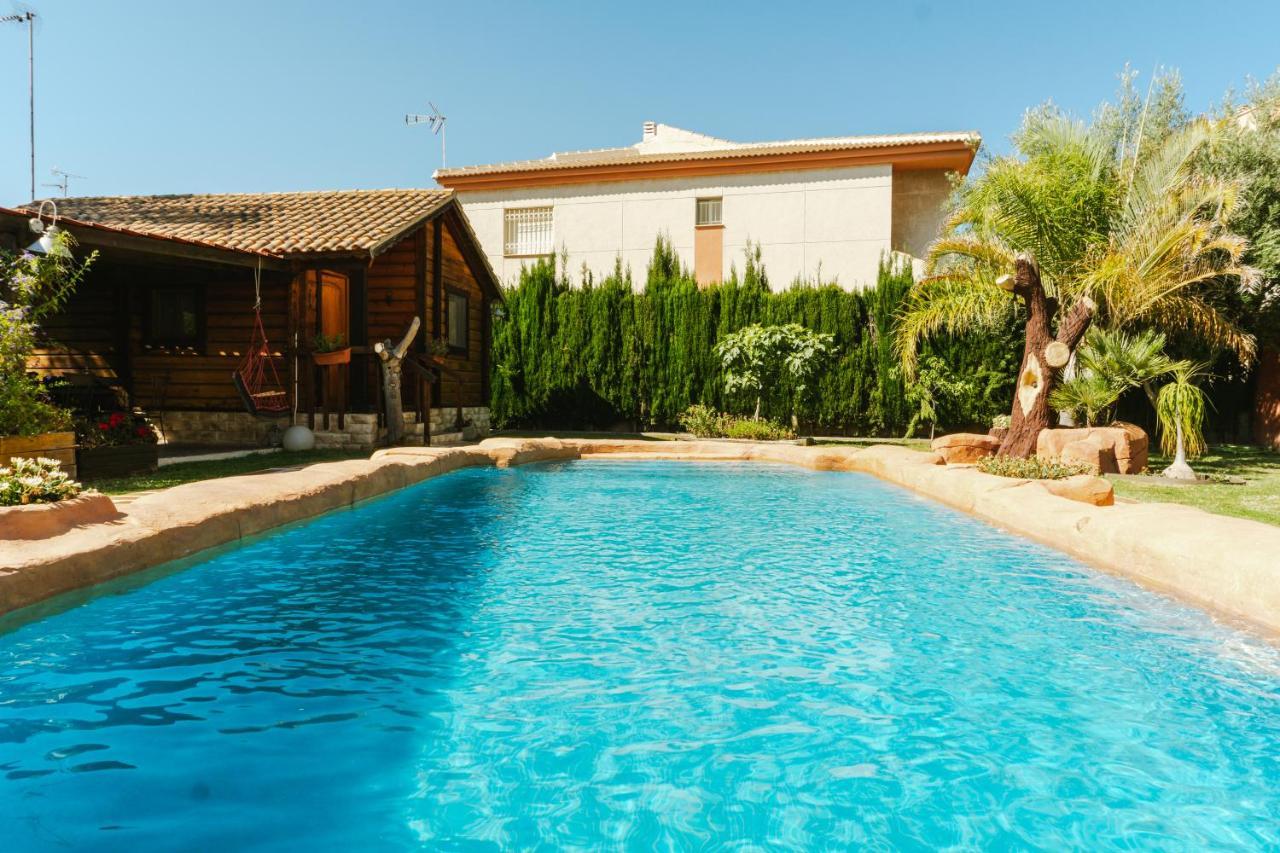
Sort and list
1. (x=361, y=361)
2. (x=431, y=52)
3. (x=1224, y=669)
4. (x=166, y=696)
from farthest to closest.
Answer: (x=431, y=52) < (x=361, y=361) < (x=1224, y=669) < (x=166, y=696)

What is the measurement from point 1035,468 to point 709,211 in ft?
40.9

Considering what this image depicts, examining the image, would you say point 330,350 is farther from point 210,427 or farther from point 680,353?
point 680,353

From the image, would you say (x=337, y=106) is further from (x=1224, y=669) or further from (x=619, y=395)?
(x=1224, y=669)

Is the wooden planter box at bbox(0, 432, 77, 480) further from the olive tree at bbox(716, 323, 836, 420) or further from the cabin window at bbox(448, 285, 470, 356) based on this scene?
the olive tree at bbox(716, 323, 836, 420)

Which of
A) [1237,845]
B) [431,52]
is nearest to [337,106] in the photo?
[431,52]

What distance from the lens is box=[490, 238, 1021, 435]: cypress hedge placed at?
17500mm

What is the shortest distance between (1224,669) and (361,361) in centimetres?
1343

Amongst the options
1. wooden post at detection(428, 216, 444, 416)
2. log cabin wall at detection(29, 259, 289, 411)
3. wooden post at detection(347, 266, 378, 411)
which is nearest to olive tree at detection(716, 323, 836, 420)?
wooden post at detection(428, 216, 444, 416)

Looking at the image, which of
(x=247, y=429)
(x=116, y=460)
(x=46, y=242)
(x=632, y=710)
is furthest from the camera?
(x=247, y=429)

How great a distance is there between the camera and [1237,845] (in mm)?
2662

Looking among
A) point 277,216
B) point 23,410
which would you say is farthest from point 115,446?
point 277,216

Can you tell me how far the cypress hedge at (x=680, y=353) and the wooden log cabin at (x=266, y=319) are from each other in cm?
446

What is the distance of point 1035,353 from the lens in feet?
37.4

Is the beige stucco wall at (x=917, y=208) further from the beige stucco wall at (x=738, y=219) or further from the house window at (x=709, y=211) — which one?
the house window at (x=709, y=211)
